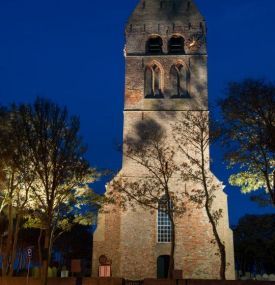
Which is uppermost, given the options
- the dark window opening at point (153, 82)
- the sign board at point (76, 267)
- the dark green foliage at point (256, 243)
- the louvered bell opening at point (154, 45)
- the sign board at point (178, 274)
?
the louvered bell opening at point (154, 45)

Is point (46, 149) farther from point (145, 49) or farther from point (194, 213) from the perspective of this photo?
point (145, 49)

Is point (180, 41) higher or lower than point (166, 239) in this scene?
higher

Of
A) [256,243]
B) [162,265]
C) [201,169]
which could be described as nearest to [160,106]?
[201,169]

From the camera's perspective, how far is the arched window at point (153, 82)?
32.3 metres

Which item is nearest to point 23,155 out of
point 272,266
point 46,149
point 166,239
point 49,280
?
point 46,149

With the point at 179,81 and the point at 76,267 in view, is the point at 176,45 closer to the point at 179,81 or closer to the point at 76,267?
the point at 179,81

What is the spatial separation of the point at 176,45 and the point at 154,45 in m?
1.60

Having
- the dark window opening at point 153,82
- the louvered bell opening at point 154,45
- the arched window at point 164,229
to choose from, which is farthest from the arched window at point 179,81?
the arched window at point 164,229

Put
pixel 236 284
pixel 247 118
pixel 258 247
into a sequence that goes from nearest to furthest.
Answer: pixel 247 118, pixel 236 284, pixel 258 247

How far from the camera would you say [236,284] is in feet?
63.1

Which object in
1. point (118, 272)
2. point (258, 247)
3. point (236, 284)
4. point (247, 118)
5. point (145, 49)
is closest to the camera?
point (247, 118)

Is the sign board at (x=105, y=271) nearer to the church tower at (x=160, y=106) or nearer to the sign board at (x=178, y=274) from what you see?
the sign board at (x=178, y=274)

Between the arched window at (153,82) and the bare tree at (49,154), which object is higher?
the arched window at (153,82)

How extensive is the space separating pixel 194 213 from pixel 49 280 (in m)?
11.2
